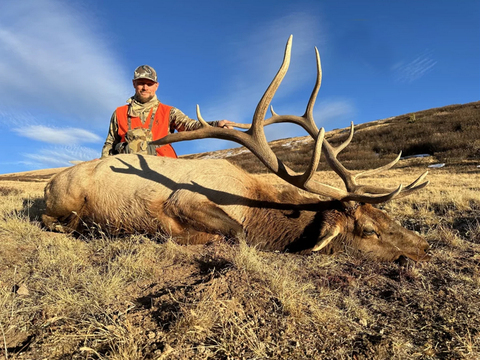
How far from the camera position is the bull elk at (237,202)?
3729 mm

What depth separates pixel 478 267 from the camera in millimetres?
3055

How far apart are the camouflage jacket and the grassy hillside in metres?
3.10

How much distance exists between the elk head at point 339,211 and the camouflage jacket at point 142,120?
8.02ft

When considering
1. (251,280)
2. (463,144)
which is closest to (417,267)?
(251,280)

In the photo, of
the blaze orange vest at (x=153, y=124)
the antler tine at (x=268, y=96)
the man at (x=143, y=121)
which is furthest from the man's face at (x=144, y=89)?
the antler tine at (x=268, y=96)

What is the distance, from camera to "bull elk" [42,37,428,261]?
12.2 feet

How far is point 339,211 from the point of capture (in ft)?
12.9

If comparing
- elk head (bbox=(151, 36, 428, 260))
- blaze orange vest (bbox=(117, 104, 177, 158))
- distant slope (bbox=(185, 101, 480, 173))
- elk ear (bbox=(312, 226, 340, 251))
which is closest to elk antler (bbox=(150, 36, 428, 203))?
elk head (bbox=(151, 36, 428, 260))

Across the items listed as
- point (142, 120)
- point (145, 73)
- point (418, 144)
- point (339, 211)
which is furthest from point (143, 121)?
point (418, 144)

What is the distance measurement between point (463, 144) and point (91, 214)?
925 inches

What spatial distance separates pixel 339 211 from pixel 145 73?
5058mm

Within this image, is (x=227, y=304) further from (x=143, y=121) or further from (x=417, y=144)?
(x=417, y=144)

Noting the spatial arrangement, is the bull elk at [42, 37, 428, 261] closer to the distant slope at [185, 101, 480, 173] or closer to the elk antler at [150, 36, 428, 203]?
the elk antler at [150, 36, 428, 203]

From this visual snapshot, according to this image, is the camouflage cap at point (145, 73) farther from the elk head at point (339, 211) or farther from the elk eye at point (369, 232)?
the elk eye at point (369, 232)
